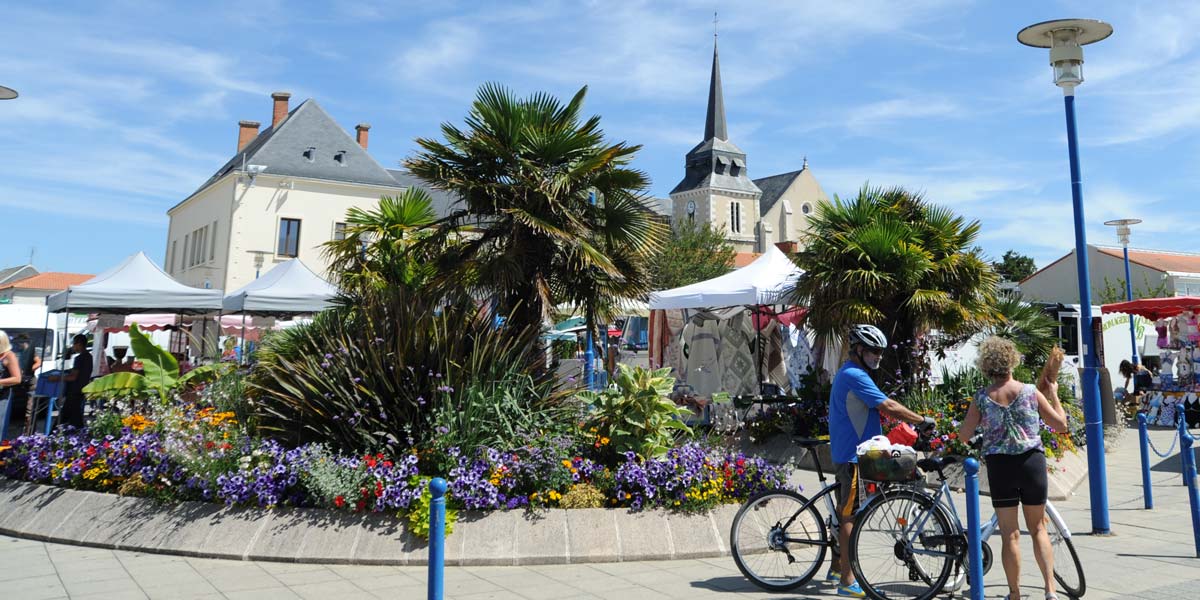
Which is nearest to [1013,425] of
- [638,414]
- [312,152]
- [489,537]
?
[638,414]

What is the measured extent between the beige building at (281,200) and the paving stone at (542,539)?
31738 mm

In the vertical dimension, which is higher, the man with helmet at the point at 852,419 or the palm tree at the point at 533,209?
the palm tree at the point at 533,209

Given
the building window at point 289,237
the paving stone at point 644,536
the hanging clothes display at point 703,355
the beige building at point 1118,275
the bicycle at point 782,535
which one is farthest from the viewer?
the beige building at point 1118,275

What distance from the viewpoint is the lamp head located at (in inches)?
287

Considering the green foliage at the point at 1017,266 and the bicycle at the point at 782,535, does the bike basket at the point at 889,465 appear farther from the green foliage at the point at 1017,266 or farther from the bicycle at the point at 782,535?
the green foliage at the point at 1017,266

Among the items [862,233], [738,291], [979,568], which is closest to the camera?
[979,568]

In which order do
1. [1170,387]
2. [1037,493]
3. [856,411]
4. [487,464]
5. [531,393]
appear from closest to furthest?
[1037,493], [856,411], [487,464], [531,393], [1170,387]

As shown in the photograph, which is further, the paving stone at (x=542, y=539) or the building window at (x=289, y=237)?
the building window at (x=289, y=237)

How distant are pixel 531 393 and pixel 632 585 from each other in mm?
2427

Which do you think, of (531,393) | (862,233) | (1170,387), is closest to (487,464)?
(531,393)

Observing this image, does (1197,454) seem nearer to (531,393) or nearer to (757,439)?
(757,439)

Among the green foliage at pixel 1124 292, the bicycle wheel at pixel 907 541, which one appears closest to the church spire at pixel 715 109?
the green foliage at pixel 1124 292

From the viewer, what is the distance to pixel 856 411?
526 cm

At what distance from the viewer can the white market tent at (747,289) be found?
1250cm
